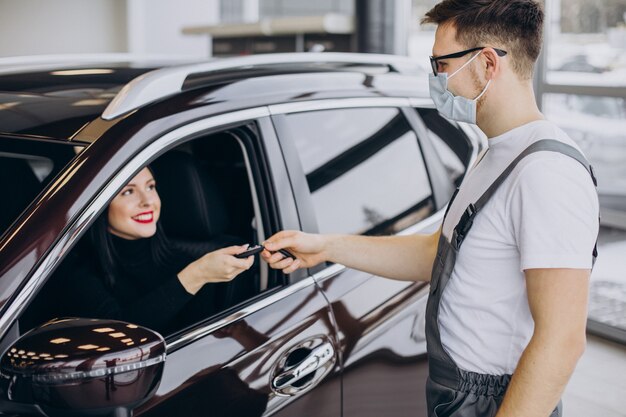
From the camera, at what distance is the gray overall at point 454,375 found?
4.85 feet

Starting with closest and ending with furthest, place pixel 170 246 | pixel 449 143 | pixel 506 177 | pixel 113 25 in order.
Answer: pixel 506 177, pixel 170 246, pixel 449 143, pixel 113 25

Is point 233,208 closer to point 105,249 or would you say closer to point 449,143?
point 105,249

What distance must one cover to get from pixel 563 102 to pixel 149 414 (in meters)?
4.99

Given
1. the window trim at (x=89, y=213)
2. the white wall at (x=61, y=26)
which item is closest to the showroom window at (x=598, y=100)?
the window trim at (x=89, y=213)

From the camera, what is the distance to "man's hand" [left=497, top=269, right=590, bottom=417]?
1338mm

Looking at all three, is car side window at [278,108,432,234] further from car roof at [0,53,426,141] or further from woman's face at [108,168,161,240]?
woman's face at [108,168,161,240]

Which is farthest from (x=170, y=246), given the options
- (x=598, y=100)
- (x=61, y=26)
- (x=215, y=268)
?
(x=61, y=26)

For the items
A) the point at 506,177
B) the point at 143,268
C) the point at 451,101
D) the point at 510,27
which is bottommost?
the point at 143,268

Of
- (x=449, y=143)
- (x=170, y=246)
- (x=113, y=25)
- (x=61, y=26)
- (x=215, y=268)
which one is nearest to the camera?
(x=215, y=268)

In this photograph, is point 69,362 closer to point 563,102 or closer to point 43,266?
point 43,266

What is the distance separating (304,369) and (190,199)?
0.64m

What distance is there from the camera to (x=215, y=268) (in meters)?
1.77

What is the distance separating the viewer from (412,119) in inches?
92.5

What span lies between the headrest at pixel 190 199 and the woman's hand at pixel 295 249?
1.15 ft
